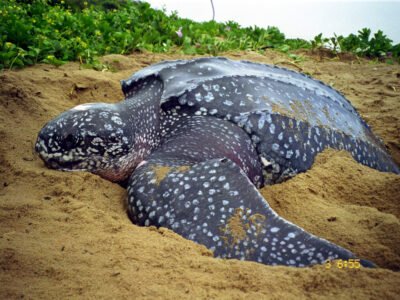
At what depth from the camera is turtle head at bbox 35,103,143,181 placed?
1877mm

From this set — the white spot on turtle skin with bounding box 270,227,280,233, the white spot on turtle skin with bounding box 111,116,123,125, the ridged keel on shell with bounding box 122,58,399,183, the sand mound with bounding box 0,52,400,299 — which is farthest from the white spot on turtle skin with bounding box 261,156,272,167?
the white spot on turtle skin with bounding box 111,116,123,125

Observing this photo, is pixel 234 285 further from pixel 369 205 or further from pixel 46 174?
pixel 46 174

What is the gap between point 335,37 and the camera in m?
5.76

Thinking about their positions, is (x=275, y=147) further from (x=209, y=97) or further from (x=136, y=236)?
(x=136, y=236)

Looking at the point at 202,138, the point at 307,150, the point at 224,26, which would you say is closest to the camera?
the point at 202,138

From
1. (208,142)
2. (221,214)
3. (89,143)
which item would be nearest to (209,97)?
(208,142)

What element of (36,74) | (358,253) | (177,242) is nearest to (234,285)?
(177,242)

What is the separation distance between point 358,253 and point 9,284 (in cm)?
120

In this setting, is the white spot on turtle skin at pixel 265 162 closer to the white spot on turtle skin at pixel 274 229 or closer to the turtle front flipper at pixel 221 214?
the turtle front flipper at pixel 221 214

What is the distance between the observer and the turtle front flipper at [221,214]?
4.00 feet

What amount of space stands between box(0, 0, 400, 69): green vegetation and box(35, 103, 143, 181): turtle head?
4.89 feet
